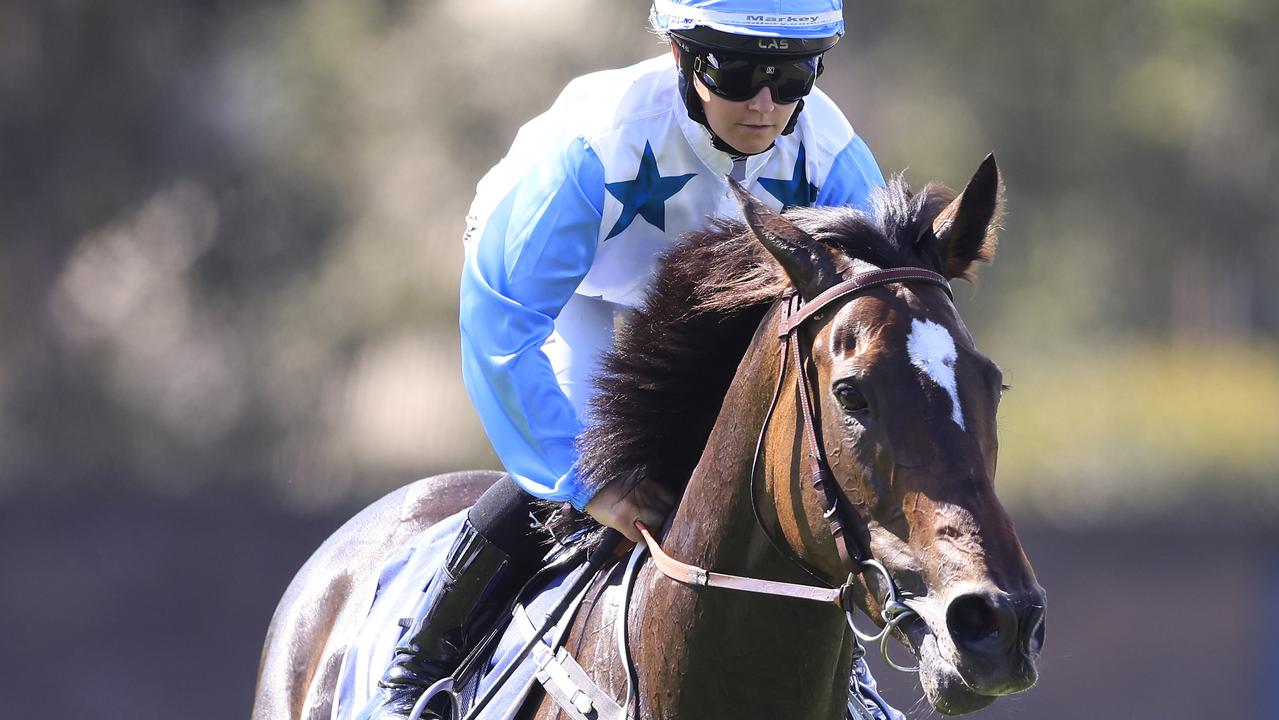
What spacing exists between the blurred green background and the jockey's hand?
279 inches

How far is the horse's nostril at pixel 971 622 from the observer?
213 centimetres

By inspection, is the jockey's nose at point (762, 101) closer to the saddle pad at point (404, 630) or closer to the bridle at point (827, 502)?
the bridle at point (827, 502)

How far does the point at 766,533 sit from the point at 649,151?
0.98m

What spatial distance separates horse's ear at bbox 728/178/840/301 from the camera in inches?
97.6

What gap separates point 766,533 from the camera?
8.38 feet

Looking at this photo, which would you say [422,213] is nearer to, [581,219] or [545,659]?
[581,219]

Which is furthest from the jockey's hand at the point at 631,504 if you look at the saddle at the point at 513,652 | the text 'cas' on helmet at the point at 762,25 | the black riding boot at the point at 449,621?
the text 'cas' on helmet at the point at 762,25

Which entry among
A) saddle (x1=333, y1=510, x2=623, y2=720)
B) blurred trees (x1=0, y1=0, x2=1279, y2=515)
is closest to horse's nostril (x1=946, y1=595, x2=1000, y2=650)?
saddle (x1=333, y1=510, x2=623, y2=720)

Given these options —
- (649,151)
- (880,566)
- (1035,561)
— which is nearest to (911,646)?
(880,566)

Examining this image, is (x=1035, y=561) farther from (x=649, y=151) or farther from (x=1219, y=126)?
(x=1219, y=126)

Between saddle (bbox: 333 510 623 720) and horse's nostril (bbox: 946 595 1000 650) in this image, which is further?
saddle (bbox: 333 510 623 720)

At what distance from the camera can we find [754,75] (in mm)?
2969

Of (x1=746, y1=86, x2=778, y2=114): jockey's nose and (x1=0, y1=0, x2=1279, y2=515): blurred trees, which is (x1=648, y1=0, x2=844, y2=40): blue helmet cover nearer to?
(x1=746, y1=86, x2=778, y2=114): jockey's nose

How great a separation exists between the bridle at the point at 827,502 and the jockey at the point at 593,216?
42cm
